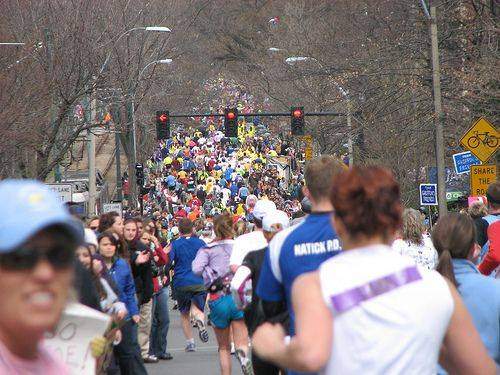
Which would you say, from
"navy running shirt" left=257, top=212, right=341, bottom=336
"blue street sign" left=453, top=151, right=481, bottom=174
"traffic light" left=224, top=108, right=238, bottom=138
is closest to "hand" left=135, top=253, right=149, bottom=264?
"navy running shirt" left=257, top=212, right=341, bottom=336

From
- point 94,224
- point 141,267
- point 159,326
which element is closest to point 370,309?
point 141,267

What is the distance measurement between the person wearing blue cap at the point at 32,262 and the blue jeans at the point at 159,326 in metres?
14.4

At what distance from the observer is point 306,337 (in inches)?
151

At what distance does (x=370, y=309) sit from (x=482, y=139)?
20.0 m

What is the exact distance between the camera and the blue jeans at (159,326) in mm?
16984

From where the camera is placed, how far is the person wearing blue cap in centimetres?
259

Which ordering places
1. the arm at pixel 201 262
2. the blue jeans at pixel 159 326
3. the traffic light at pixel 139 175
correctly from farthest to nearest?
the traffic light at pixel 139 175
the blue jeans at pixel 159 326
the arm at pixel 201 262

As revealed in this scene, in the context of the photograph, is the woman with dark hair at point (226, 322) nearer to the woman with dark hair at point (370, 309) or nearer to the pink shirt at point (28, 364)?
the woman with dark hair at point (370, 309)

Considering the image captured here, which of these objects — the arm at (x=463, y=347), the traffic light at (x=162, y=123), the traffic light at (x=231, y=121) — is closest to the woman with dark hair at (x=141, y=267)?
the arm at (x=463, y=347)

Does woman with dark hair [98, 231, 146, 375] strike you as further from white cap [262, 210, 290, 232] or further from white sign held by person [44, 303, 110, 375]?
white sign held by person [44, 303, 110, 375]

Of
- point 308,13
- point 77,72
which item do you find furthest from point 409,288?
point 308,13

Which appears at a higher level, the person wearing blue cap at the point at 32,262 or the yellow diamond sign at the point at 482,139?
the person wearing blue cap at the point at 32,262

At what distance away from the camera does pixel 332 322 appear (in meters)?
3.88

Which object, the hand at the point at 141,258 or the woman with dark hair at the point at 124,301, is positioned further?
the hand at the point at 141,258
